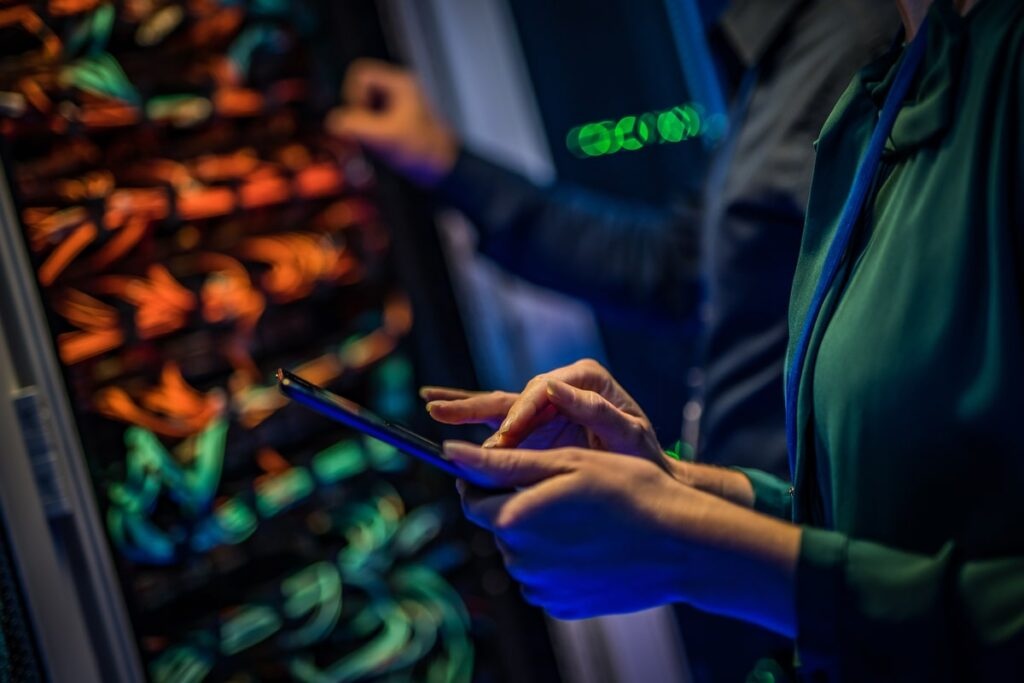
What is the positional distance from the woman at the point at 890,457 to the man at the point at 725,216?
28 cm

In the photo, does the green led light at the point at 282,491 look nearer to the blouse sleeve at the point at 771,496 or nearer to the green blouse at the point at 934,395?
the blouse sleeve at the point at 771,496

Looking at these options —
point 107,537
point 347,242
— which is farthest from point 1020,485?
point 347,242

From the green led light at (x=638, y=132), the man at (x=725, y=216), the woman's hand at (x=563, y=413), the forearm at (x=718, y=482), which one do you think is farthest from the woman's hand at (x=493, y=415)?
the green led light at (x=638, y=132)

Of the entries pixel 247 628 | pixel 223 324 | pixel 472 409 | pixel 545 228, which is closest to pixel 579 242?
pixel 545 228

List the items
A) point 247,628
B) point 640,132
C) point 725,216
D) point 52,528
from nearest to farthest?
point 52,528 → point 725,216 → point 247,628 → point 640,132

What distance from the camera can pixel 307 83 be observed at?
1.71 m

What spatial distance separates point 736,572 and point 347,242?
1152 millimetres

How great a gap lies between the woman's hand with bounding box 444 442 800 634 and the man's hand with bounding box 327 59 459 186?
40.5 inches

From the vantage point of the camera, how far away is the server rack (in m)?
1.11

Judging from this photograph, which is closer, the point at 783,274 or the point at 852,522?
the point at 852,522

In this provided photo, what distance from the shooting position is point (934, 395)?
0.69m

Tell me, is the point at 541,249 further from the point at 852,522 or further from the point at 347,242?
the point at 852,522

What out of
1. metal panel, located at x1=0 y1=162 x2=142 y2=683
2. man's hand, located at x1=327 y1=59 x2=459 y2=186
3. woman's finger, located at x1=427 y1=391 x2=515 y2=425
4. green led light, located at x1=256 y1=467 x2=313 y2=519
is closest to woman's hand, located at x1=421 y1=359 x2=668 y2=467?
woman's finger, located at x1=427 y1=391 x2=515 y2=425

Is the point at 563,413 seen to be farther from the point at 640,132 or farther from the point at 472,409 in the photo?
the point at 640,132
